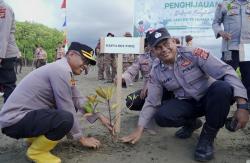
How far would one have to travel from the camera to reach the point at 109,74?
12.9 metres

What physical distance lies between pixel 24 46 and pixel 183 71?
33.2 meters

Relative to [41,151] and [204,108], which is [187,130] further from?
[41,151]

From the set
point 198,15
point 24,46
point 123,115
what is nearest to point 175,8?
point 198,15

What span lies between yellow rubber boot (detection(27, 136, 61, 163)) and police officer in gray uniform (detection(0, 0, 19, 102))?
154cm

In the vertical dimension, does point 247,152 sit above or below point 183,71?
below

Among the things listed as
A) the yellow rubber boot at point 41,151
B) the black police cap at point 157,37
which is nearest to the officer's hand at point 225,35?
the black police cap at point 157,37

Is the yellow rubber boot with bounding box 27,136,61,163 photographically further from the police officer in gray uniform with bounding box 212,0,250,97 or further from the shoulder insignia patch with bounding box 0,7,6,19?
the police officer in gray uniform with bounding box 212,0,250,97

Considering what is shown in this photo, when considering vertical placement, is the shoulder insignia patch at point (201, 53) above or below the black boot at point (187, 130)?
above

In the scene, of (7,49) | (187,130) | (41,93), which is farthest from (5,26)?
(187,130)

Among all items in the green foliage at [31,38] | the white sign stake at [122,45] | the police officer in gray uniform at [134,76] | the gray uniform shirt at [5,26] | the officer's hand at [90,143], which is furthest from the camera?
the green foliage at [31,38]

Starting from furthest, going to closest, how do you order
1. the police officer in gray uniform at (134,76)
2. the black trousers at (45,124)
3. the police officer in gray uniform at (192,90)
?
1. the police officer in gray uniform at (134,76)
2. the police officer in gray uniform at (192,90)
3. the black trousers at (45,124)

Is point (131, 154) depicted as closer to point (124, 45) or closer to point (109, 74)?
point (124, 45)

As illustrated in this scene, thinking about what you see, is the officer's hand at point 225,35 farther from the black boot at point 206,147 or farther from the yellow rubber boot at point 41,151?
the yellow rubber boot at point 41,151

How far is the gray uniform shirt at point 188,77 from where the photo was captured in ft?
11.0
